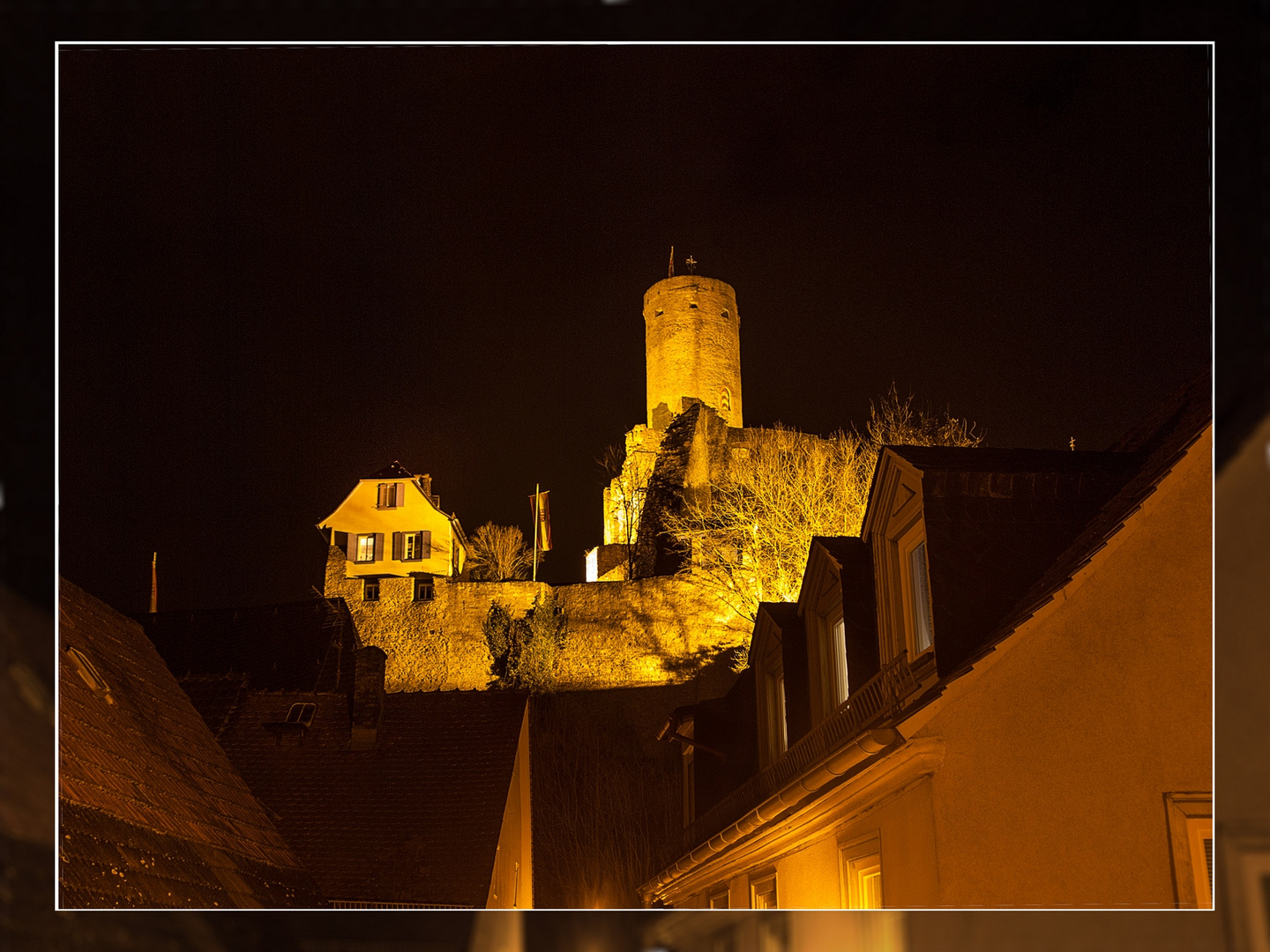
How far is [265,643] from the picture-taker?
24.0ft

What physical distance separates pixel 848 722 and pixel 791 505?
9178mm

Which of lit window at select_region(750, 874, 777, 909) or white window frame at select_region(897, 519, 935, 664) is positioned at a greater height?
white window frame at select_region(897, 519, 935, 664)

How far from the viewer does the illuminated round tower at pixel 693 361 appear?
94.4 feet

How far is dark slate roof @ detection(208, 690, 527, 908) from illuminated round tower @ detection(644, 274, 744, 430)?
2121 cm

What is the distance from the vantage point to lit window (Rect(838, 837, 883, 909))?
137 inches

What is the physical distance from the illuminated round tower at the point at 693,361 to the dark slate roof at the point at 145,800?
22978 millimetres

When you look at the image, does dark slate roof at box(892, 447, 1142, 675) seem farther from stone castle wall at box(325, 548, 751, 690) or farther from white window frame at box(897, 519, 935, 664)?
stone castle wall at box(325, 548, 751, 690)

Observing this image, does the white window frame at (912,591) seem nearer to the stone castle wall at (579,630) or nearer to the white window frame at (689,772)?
the white window frame at (689,772)

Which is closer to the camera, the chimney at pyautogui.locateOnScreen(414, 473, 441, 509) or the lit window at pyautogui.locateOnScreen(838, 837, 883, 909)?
the lit window at pyautogui.locateOnScreen(838, 837, 883, 909)

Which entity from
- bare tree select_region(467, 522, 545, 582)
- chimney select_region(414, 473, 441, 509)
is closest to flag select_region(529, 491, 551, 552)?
bare tree select_region(467, 522, 545, 582)

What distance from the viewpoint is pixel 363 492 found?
881 cm

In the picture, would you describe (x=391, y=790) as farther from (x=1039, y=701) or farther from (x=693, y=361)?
A: (x=693, y=361)

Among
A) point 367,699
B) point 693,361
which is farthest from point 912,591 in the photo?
point 693,361
